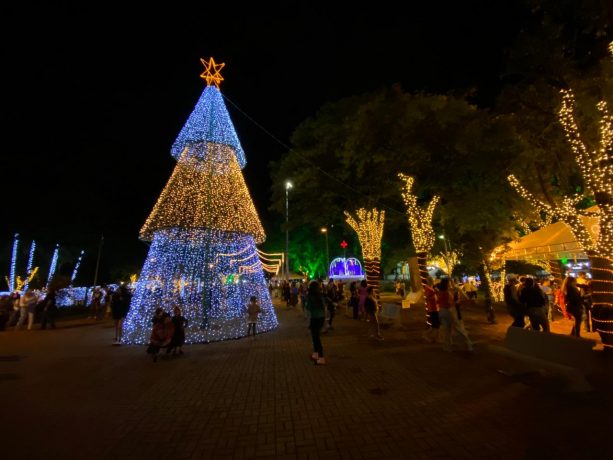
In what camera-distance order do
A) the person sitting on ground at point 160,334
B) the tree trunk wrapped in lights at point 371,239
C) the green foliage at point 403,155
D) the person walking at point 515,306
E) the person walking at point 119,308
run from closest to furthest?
1. the person sitting on ground at point 160,334
2. the person walking at point 515,306
3. the person walking at point 119,308
4. the green foliage at point 403,155
5. the tree trunk wrapped in lights at point 371,239

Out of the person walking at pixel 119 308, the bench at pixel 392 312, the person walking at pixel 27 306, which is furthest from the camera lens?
the person walking at pixel 27 306

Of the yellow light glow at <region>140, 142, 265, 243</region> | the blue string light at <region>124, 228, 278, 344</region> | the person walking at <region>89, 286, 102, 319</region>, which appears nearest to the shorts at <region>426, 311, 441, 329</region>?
the blue string light at <region>124, 228, 278, 344</region>

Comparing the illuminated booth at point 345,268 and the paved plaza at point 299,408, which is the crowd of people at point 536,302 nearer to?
the paved plaza at point 299,408

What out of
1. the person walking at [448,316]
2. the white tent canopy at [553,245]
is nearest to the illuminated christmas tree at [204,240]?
the person walking at [448,316]

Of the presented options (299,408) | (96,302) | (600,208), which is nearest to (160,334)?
(299,408)

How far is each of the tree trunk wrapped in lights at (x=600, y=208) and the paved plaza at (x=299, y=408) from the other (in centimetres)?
181

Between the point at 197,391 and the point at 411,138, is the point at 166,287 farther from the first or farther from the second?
the point at 411,138

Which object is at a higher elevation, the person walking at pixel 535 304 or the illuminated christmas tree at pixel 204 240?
the illuminated christmas tree at pixel 204 240

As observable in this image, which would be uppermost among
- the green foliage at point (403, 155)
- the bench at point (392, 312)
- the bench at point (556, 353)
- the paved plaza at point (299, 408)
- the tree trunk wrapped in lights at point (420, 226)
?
the green foliage at point (403, 155)

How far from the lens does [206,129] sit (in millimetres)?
12203

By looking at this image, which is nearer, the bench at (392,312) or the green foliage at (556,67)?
the green foliage at (556,67)

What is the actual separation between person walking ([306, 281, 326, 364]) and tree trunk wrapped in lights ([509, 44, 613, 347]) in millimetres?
6072

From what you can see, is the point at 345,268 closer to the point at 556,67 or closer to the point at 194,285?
the point at 194,285

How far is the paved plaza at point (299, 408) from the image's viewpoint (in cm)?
369
